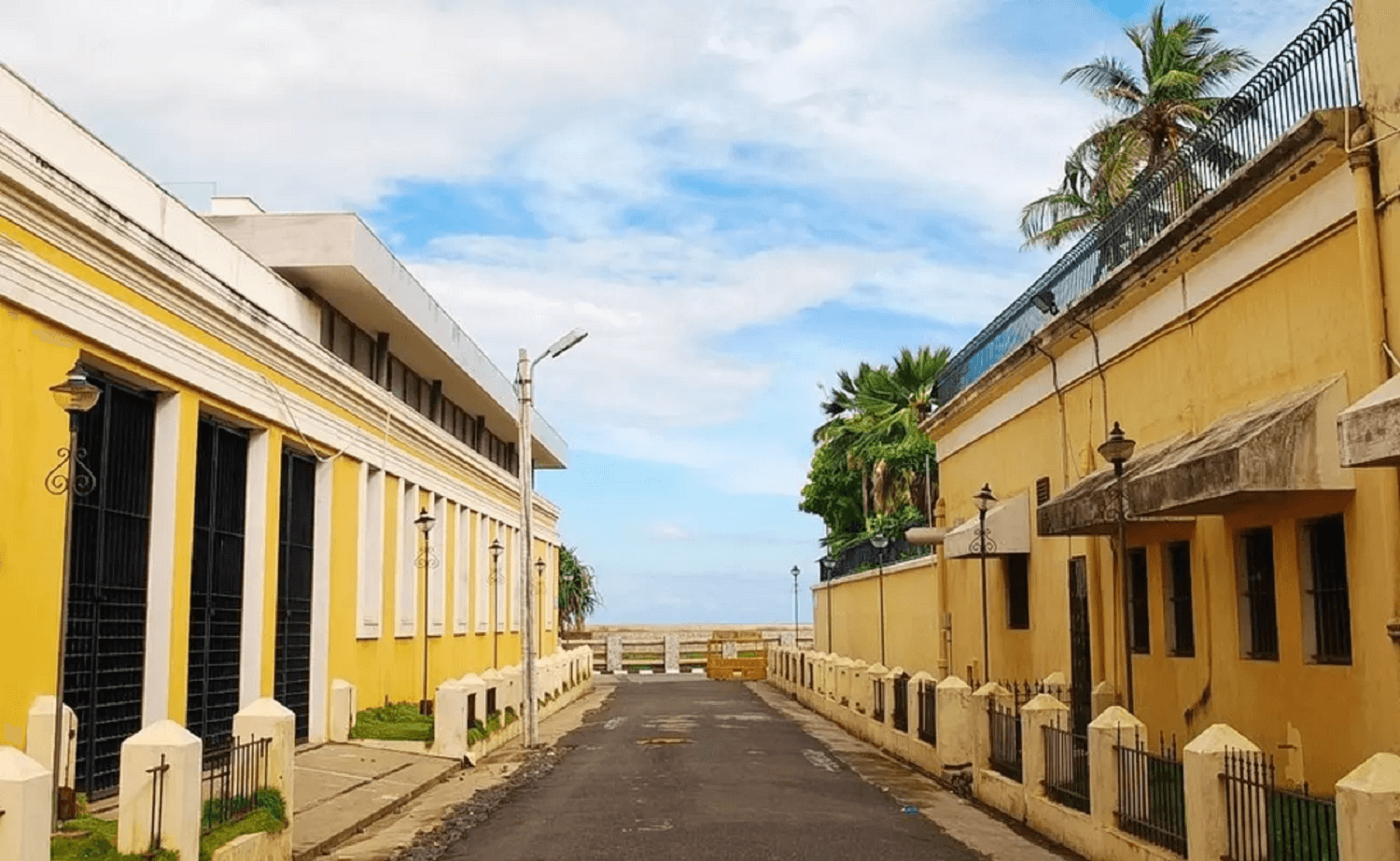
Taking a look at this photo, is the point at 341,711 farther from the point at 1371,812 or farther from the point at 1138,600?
the point at 1371,812

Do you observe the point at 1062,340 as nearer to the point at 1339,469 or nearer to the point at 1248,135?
the point at 1248,135

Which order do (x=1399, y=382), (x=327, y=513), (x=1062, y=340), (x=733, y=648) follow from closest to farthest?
(x=1399, y=382) < (x=1062, y=340) < (x=327, y=513) < (x=733, y=648)

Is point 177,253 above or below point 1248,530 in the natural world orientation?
above

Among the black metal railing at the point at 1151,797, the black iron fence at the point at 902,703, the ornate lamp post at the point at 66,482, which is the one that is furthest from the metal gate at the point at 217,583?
the black metal railing at the point at 1151,797

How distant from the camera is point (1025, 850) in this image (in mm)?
12227

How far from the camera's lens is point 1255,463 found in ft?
34.7

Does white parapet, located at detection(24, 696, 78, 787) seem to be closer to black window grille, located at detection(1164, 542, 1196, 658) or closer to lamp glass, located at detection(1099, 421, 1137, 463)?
lamp glass, located at detection(1099, 421, 1137, 463)

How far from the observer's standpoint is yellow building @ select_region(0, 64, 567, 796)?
484 inches

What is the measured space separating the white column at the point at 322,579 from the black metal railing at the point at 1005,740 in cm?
1007

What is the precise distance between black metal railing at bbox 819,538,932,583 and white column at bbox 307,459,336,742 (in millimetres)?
10429

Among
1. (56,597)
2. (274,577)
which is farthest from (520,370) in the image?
(56,597)

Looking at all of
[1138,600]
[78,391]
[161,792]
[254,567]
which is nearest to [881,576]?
[1138,600]

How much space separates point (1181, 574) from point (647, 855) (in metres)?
6.71

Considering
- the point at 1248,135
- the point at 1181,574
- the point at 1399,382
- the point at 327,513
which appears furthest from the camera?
the point at 327,513
